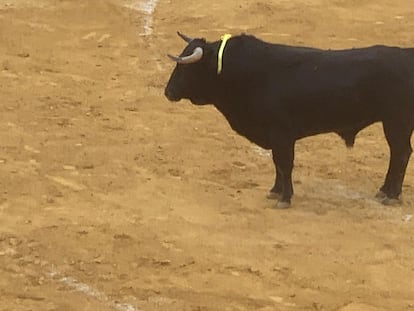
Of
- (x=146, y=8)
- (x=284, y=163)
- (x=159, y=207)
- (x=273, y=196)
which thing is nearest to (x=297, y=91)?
(x=284, y=163)

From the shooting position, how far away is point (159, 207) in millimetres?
8266

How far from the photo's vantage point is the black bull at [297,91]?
8.12 metres

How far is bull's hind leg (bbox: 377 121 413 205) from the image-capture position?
823cm

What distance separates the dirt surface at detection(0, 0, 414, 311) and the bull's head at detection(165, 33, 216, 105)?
75 centimetres

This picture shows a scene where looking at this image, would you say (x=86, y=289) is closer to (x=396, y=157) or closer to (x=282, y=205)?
(x=282, y=205)

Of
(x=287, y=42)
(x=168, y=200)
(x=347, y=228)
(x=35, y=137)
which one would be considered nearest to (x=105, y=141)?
(x=35, y=137)

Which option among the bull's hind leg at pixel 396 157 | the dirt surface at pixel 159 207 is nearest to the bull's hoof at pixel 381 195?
the bull's hind leg at pixel 396 157

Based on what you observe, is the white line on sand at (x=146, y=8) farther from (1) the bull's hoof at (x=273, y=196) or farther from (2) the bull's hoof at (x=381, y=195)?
(2) the bull's hoof at (x=381, y=195)

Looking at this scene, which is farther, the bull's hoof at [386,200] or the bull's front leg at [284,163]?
the bull's hoof at [386,200]

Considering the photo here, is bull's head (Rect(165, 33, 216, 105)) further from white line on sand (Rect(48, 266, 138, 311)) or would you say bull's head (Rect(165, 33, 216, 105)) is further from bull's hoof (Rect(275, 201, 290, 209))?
white line on sand (Rect(48, 266, 138, 311))

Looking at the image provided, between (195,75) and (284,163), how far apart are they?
3.00 feet

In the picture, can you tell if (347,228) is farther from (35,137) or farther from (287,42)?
(287,42)

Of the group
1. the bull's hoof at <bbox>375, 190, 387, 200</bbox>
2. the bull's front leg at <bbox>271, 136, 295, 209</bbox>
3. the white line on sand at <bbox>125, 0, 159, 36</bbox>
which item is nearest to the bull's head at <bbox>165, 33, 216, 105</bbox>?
the bull's front leg at <bbox>271, 136, 295, 209</bbox>

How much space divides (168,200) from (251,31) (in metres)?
6.28
